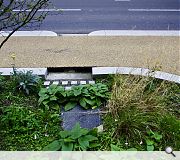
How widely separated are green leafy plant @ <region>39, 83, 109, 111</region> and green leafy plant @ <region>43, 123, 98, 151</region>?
80 cm

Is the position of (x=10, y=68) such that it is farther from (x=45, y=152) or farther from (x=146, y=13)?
(x=146, y=13)

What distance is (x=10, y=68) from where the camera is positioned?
6816 millimetres

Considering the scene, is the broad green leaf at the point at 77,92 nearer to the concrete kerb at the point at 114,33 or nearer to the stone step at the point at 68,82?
the stone step at the point at 68,82

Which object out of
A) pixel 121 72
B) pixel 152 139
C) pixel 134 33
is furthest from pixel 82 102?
pixel 134 33

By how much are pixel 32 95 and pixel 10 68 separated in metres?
1.33

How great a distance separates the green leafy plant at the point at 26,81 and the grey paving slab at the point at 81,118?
80 cm

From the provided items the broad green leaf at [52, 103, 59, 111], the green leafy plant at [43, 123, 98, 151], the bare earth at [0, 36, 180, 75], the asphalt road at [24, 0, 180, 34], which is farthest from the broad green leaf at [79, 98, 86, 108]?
the asphalt road at [24, 0, 180, 34]

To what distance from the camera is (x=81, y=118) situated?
16.9 feet

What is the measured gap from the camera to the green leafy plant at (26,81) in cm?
568

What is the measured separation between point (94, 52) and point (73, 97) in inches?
112

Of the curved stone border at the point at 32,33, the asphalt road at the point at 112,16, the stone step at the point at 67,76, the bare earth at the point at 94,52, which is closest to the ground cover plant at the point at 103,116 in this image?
the stone step at the point at 67,76

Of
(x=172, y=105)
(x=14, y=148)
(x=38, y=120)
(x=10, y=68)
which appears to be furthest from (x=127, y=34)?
(x=14, y=148)

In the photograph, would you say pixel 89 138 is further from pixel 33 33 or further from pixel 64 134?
pixel 33 33

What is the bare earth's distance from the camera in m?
7.29
